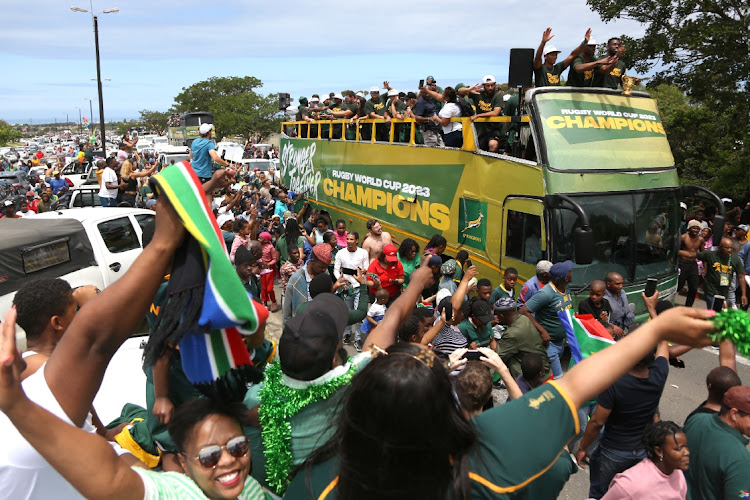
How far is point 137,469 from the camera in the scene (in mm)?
1728

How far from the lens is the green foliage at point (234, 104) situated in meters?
51.3

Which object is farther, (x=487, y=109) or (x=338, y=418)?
(x=487, y=109)

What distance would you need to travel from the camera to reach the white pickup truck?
22.2ft

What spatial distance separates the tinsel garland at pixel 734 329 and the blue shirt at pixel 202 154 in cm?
720

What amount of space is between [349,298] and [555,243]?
284cm

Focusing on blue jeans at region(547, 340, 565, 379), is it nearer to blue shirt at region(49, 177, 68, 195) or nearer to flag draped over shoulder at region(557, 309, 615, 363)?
flag draped over shoulder at region(557, 309, 615, 363)

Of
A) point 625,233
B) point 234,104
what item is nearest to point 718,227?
point 625,233

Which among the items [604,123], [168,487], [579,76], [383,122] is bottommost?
[168,487]

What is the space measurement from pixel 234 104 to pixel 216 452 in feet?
176

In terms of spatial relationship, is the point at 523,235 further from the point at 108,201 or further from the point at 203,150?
the point at 108,201

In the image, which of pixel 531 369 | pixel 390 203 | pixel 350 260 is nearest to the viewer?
pixel 531 369

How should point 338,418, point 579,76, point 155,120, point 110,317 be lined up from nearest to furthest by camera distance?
point 110,317
point 338,418
point 579,76
point 155,120

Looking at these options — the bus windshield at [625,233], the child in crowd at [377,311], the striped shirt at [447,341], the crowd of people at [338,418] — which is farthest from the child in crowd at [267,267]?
the crowd of people at [338,418]

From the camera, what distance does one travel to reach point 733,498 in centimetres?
296
